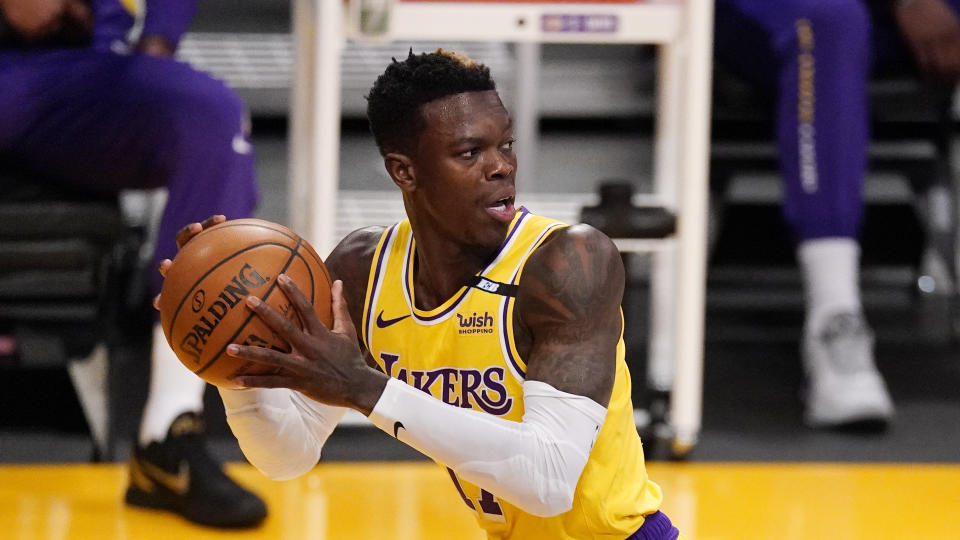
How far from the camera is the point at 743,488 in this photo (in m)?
2.90

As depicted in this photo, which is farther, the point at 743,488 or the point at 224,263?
the point at 743,488

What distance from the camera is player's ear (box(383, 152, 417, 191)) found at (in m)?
1.86

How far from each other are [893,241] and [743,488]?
210 cm

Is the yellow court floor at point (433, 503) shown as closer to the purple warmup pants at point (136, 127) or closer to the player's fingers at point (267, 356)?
the purple warmup pants at point (136, 127)

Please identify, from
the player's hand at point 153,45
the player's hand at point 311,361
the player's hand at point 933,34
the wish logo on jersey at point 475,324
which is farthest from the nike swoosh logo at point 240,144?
the player's hand at point 933,34

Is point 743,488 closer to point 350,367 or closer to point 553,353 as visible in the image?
point 553,353

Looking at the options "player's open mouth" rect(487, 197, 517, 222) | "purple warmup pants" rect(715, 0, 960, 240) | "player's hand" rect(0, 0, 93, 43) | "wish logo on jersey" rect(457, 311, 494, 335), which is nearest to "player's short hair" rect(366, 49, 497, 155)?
"player's open mouth" rect(487, 197, 517, 222)

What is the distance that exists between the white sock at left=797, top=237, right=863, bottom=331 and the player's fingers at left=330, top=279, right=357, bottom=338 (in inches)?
75.7

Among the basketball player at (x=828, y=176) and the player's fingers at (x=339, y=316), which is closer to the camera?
the player's fingers at (x=339, y=316)

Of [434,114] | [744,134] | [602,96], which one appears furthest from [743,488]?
[602,96]

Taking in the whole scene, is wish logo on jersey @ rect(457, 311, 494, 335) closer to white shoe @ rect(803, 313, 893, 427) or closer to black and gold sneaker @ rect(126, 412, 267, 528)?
black and gold sneaker @ rect(126, 412, 267, 528)

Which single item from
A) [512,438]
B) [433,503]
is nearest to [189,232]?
[512,438]

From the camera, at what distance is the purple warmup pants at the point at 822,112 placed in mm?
3314

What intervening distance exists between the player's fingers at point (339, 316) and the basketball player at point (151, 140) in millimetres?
1043
